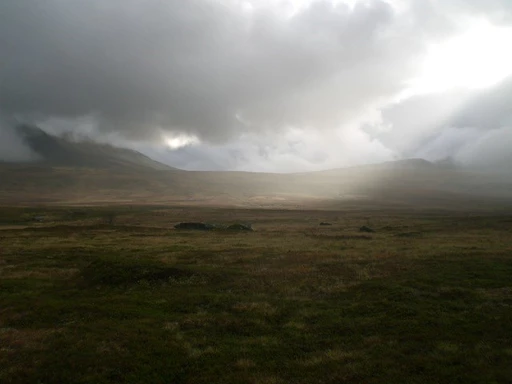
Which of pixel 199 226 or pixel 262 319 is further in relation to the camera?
pixel 199 226

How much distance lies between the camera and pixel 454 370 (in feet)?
47.4

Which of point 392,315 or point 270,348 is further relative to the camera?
point 392,315

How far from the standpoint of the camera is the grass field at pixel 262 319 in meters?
15.1

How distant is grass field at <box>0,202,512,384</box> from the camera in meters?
15.1

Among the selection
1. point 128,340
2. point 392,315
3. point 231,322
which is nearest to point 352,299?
point 392,315

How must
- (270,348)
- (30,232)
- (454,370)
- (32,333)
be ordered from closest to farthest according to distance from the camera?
(454,370), (270,348), (32,333), (30,232)

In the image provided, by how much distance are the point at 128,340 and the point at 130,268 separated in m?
14.0

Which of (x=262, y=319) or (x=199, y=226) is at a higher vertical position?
(x=199, y=226)

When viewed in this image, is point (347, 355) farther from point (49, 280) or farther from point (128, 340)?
point (49, 280)

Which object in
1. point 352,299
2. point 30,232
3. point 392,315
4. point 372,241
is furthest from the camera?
point 30,232

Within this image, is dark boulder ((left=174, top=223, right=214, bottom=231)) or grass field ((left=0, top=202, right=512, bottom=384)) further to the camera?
dark boulder ((left=174, top=223, right=214, bottom=231))

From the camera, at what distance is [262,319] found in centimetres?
2116

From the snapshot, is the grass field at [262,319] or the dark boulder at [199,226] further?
the dark boulder at [199,226]

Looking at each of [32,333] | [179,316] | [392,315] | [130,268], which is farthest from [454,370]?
[130,268]
